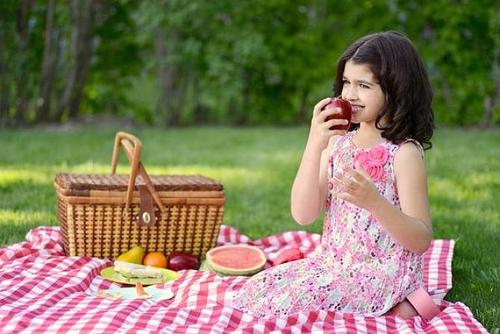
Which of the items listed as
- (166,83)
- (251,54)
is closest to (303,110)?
(251,54)

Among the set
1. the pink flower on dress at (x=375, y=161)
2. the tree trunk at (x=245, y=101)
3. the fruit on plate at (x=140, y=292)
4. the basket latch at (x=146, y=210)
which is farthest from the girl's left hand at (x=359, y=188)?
the tree trunk at (x=245, y=101)

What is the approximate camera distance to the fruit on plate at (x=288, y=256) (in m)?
3.90

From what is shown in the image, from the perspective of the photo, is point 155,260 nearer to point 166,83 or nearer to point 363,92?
point 363,92

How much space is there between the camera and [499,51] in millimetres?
11969

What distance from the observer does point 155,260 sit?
3857mm

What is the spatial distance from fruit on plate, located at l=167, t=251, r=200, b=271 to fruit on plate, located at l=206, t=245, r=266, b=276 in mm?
100

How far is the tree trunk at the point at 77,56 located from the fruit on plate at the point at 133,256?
27.0 feet

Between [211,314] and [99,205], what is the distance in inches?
44.6

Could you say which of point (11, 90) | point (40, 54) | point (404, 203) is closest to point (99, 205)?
point (404, 203)

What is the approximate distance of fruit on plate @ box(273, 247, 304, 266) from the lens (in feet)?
12.8

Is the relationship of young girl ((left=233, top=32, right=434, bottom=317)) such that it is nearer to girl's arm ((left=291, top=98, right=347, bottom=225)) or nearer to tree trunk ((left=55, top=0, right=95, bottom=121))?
girl's arm ((left=291, top=98, right=347, bottom=225))

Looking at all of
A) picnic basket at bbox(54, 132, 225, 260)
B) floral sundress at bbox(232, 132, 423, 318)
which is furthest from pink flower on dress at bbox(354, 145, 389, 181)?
picnic basket at bbox(54, 132, 225, 260)

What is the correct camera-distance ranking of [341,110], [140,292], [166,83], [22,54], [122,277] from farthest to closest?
[166,83] < [22,54] < [122,277] < [140,292] < [341,110]

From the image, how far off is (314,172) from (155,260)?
1.15m
